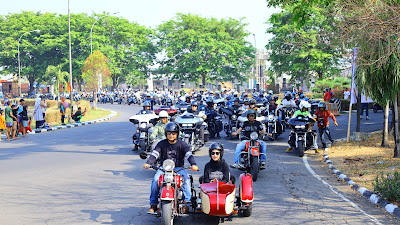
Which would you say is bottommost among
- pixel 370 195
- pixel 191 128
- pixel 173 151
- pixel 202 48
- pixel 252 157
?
pixel 370 195

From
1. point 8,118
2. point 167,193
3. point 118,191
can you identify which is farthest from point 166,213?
point 8,118

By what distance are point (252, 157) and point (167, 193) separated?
4.62 meters

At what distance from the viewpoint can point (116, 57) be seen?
→ 7775 centimetres

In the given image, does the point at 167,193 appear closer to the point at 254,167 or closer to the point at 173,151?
the point at 173,151

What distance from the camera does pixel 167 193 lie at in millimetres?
7121

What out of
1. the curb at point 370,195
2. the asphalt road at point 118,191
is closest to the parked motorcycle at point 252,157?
the asphalt road at point 118,191

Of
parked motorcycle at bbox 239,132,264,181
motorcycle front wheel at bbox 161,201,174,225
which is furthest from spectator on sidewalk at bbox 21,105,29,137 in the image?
motorcycle front wheel at bbox 161,201,174,225

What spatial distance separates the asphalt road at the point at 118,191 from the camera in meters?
8.09

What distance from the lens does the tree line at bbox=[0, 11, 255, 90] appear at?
71812 millimetres

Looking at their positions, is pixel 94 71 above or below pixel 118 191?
above

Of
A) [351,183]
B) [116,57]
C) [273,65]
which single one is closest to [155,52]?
[116,57]

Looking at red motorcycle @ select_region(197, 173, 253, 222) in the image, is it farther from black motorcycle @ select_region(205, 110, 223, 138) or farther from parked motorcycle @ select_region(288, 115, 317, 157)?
black motorcycle @ select_region(205, 110, 223, 138)

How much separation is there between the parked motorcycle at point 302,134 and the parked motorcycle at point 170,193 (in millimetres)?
8688

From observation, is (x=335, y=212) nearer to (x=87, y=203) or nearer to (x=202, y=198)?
(x=202, y=198)
